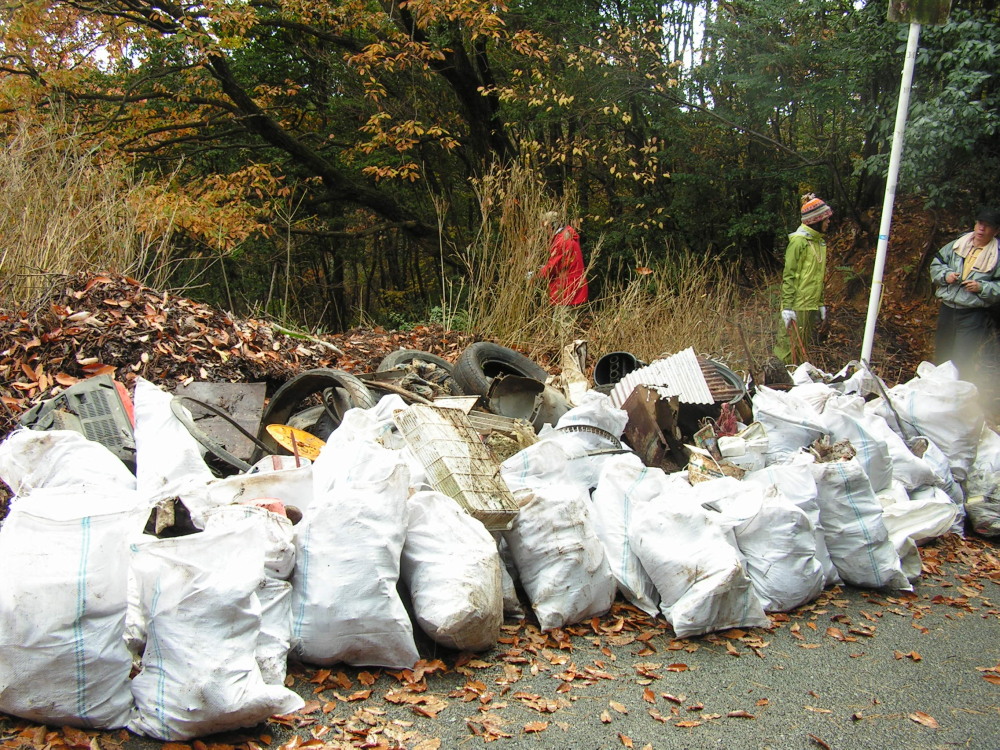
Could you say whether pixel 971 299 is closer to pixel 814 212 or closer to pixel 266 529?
pixel 814 212

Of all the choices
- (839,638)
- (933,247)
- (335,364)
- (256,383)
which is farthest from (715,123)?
(839,638)

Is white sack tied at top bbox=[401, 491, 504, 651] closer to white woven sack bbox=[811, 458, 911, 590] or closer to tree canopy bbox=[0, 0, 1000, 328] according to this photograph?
white woven sack bbox=[811, 458, 911, 590]

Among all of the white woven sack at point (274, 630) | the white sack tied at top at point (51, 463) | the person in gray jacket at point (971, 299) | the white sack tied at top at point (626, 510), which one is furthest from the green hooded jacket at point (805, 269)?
the white sack tied at top at point (51, 463)

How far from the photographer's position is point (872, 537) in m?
4.10

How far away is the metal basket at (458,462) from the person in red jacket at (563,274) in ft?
12.5

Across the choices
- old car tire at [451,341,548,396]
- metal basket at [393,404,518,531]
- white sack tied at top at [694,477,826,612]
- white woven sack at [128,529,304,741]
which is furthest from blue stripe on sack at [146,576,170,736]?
old car tire at [451,341,548,396]

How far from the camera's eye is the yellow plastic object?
438cm

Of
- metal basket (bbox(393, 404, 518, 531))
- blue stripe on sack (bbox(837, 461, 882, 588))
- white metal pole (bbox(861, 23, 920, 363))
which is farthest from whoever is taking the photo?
white metal pole (bbox(861, 23, 920, 363))

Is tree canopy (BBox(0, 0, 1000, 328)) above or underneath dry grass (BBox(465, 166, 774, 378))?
above

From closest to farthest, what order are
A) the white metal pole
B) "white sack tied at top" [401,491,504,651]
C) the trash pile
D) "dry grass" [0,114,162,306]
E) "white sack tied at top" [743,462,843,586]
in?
1. the trash pile
2. "white sack tied at top" [401,491,504,651]
3. "white sack tied at top" [743,462,843,586]
4. "dry grass" [0,114,162,306]
5. the white metal pole

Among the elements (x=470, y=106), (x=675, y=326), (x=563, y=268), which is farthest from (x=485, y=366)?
(x=470, y=106)

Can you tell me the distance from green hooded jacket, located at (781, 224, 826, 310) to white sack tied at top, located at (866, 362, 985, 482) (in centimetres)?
237

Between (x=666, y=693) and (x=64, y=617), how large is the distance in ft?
6.73

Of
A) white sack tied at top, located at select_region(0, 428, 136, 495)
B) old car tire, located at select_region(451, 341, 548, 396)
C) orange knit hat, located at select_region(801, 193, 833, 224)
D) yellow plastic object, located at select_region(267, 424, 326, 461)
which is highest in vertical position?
orange knit hat, located at select_region(801, 193, 833, 224)
